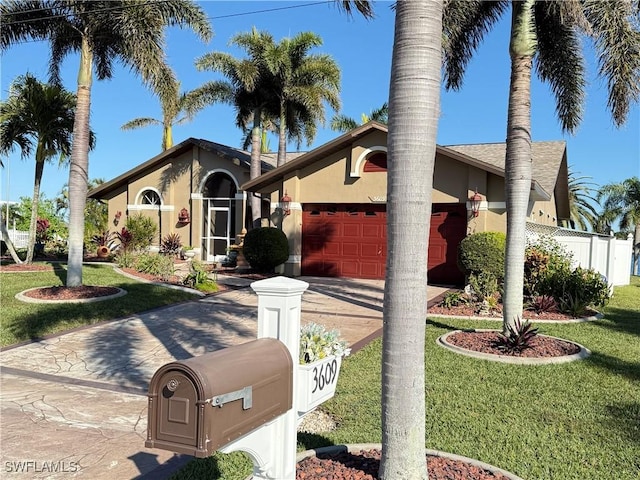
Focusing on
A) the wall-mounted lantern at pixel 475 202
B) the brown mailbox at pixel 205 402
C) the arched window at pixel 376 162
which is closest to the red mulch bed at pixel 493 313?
the wall-mounted lantern at pixel 475 202

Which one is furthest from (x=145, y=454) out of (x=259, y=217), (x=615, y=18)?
(x=259, y=217)

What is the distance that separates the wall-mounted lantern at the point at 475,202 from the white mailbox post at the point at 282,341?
13.4 m

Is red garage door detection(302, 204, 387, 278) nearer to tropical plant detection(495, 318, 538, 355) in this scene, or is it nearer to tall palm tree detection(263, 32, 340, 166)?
tall palm tree detection(263, 32, 340, 166)

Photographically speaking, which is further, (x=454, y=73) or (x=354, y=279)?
(x=354, y=279)

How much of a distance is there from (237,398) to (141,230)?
21218mm

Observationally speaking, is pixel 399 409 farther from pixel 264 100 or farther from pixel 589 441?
pixel 264 100

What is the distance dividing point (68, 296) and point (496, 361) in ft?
30.6

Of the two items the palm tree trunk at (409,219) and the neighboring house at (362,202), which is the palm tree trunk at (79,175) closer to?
the neighboring house at (362,202)

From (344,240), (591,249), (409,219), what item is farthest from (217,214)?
(409,219)

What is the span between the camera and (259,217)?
21.2m

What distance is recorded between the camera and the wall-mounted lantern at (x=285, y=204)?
60.2ft

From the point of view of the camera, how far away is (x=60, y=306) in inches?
411

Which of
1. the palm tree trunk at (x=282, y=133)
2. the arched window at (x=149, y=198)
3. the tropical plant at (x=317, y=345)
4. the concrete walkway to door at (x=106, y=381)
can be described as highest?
the palm tree trunk at (x=282, y=133)

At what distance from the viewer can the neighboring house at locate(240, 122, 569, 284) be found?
15828 millimetres
